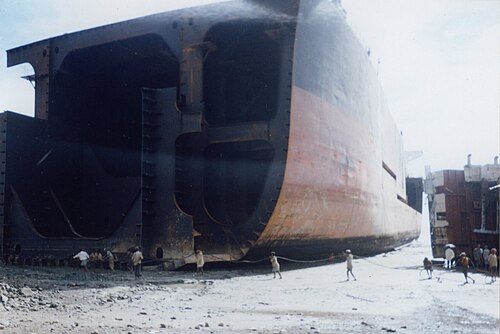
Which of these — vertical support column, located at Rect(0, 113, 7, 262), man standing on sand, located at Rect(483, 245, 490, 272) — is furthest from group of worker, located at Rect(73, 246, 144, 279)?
man standing on sand, located at Rect(483, 245, 490, 272)

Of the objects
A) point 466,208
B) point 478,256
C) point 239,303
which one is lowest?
point 239,303

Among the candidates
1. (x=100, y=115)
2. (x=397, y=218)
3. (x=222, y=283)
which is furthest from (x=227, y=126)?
(x=397, y=218)

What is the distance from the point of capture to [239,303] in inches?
302

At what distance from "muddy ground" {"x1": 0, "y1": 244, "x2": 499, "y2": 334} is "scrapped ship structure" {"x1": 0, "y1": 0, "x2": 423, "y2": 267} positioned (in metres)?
1.24

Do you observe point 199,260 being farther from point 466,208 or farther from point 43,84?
point 466,208

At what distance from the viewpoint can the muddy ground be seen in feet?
19.3

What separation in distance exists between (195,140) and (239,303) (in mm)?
5345

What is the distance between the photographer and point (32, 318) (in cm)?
592

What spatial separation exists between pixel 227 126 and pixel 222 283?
12.2 feet

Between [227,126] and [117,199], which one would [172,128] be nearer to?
[227,126]

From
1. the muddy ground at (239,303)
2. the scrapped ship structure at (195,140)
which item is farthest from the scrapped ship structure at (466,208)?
the muddy ground at (239,303)

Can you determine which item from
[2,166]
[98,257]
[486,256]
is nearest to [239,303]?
[98,257]

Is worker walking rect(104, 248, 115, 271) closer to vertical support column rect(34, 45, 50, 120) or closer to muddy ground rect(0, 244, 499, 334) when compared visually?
muddy ground rect(0, 244, 499, 334)

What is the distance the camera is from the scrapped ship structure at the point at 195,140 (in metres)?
11.6
